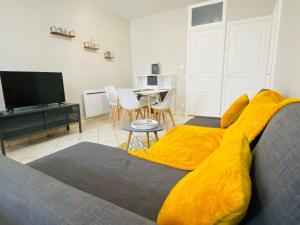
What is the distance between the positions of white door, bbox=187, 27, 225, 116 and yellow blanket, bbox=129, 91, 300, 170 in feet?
8.63

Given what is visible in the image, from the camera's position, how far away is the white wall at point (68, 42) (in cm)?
271

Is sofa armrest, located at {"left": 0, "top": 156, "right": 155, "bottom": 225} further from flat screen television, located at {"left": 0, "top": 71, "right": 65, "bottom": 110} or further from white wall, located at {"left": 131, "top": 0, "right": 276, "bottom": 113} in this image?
white wall, located at {"left": 131, "top": 0, "right": 276, "bottom": 113}

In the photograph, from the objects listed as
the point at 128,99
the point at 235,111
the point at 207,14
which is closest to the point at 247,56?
the point at 207,14

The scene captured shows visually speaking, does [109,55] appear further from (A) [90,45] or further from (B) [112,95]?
(B) [112,95]

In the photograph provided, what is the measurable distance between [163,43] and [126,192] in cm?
440

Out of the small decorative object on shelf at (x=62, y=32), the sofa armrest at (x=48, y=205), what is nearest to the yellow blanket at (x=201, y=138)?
the sofa armrest at (x=48, y=205)

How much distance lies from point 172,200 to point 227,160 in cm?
22

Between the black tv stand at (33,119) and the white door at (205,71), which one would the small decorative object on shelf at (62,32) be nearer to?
the black tv stand at (33,119)

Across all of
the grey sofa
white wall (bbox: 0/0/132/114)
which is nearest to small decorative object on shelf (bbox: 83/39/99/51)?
white wall (bbox: 0/0/132/114)

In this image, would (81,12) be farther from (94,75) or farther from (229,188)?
(229,188)

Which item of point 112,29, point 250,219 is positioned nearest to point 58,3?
point 112,29

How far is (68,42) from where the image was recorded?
11.6 ft

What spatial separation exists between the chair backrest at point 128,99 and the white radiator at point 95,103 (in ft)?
3.40

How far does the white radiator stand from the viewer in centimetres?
390
